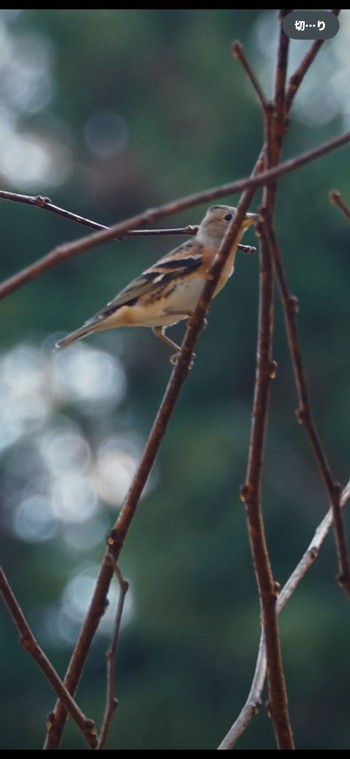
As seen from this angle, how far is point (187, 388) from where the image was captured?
14.2 metres

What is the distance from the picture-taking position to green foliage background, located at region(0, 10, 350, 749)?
1192cm

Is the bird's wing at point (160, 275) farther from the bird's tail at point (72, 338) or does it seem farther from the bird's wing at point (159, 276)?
the bird's tail at point (72, 338)

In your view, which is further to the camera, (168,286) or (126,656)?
(126,656)

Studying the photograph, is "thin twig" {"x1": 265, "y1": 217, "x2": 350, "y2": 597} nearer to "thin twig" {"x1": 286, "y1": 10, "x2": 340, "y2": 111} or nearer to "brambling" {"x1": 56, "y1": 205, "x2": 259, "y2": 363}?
"thin twig" {"x1": 286, "y1": 10, "x2": 340, "y2": 111}

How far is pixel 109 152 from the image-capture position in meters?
16.1

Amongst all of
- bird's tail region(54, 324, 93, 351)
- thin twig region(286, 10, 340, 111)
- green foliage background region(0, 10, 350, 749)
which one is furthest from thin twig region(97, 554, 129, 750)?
green foliage background region(0, 10, 350, 749)

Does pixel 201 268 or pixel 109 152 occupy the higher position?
pixel 109 152

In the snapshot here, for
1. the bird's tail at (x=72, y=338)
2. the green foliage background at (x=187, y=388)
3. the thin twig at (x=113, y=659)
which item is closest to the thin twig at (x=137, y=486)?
the thin twig at (x=113, y=659)

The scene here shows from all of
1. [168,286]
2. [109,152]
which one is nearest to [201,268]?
[168,286]

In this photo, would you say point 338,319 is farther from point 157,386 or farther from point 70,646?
point 70,646

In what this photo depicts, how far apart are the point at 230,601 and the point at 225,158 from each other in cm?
524

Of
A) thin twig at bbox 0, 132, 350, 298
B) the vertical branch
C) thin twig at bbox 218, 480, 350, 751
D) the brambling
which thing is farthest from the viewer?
the brambling

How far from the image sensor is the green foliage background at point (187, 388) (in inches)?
469

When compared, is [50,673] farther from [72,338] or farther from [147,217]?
[72,338]
